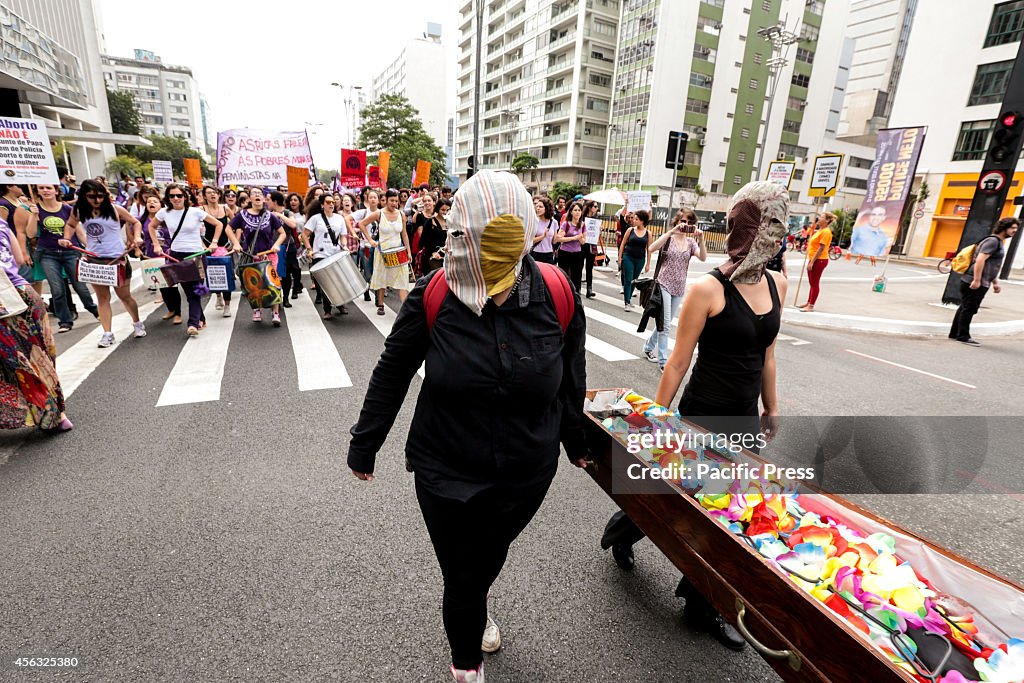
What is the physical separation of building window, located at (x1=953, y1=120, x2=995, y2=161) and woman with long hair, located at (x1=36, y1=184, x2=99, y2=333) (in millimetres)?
40071

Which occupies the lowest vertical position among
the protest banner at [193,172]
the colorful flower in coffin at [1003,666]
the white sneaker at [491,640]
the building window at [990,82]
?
the white sneaker at [491,640]

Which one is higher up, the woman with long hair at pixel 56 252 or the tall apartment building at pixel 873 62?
the tall apartment building at pixel 873 62

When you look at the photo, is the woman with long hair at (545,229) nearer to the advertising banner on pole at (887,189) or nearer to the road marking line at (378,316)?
the road marking line at (378,316)

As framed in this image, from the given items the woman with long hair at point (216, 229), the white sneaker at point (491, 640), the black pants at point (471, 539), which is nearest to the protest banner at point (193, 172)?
the woman with long hair at point (216, 229)

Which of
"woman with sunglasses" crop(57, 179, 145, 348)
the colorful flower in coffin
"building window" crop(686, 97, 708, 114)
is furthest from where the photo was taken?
"building window" crop(686, 97, 708, 114)

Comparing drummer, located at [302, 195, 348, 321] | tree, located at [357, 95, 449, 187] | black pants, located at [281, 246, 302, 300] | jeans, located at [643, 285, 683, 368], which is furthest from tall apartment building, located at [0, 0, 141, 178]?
tree, located at [357, 95, 449, 187]

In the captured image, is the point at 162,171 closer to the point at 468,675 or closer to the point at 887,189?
the point at 468,675

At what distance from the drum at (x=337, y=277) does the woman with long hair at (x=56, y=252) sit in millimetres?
3028

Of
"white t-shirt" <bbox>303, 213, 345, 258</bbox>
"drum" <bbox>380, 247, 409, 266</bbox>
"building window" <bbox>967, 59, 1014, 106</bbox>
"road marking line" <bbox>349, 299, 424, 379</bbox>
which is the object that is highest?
"building window" <bbox>967, 59, 1014, 106</bbox>

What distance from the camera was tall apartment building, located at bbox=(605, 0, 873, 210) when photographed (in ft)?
166

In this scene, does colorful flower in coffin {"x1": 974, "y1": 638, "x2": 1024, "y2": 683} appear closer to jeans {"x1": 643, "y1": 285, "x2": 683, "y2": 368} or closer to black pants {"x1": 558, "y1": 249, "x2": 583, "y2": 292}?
jeans {"x1": 643, "y1": 285, "x2": 683, "y2": 368}

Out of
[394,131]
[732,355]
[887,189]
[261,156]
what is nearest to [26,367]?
[732,355]

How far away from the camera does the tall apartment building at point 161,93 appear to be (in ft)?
372

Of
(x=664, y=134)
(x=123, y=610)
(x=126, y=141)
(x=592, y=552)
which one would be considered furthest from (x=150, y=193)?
(x=664, y=134)
